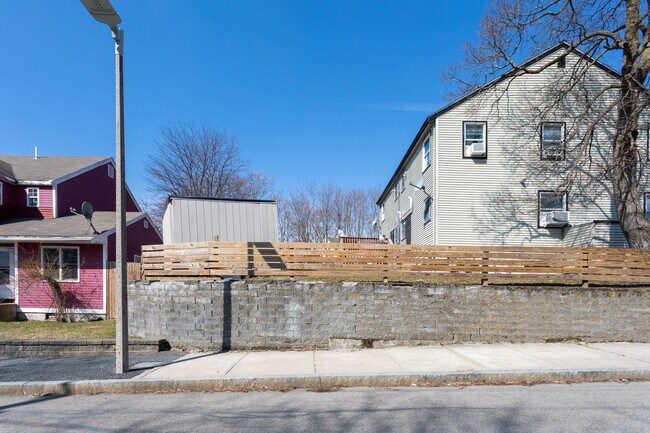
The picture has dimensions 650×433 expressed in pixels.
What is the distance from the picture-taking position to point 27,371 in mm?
6094

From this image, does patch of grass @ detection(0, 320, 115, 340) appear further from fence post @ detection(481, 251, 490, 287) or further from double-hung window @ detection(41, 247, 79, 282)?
fence post @ detection(481, 251, 490, 287)

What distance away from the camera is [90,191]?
17844mm

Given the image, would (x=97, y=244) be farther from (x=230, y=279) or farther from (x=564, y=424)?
(x=564, y=424)

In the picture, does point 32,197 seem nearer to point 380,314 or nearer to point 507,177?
point 380,314

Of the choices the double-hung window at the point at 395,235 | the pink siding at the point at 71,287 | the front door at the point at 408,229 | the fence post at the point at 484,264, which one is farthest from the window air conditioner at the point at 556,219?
the pink siding at the point at 71,287

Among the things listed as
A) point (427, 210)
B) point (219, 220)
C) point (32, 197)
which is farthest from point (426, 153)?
point (32, 197)

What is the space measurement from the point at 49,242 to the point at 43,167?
6.75 m

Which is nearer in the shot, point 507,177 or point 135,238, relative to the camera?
point 507,177

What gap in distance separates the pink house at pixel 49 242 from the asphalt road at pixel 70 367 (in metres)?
6.44

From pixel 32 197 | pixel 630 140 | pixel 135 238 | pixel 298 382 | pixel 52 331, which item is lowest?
pixel 52 331

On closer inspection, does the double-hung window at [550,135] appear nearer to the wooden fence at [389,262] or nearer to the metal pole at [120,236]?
the wooden fence at [389,262]

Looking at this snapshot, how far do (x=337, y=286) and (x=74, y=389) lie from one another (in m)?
4.87

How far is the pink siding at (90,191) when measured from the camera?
623 inches

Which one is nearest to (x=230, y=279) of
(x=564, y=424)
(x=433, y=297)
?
(x=433, y=297)
